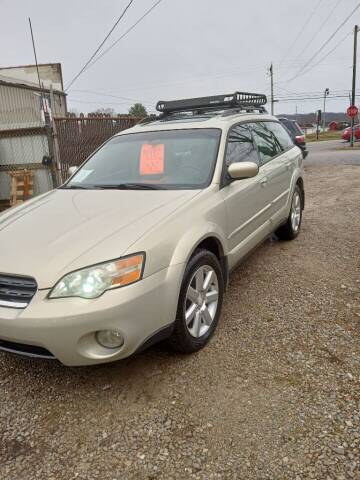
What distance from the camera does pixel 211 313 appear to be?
297 centimetres

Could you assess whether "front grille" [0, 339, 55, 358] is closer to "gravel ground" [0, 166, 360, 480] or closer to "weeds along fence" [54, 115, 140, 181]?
"gravel ground" [0, 166, 360, 480]

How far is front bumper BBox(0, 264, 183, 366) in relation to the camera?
6.89 ft

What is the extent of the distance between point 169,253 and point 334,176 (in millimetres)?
9818

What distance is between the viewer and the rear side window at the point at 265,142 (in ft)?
13.7

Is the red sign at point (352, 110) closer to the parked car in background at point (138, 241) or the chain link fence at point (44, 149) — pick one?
the chain link fence at point (44, 149)

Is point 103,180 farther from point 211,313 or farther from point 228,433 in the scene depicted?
point 228,433

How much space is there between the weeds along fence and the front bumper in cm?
647

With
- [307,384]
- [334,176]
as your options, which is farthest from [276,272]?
[334,176]

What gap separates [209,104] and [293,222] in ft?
6.12

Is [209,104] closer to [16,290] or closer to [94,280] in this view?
[94,280]

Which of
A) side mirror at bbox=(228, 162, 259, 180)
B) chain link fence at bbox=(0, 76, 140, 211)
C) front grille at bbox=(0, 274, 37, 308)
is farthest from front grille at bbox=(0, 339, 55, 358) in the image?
chain link fence at bbox=(0, 76, 140, 211)

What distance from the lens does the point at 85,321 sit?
210 centimetres

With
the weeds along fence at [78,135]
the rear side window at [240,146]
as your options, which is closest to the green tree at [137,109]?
the weeds along fence at [78,135]

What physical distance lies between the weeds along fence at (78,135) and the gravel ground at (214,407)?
596 centimetres
